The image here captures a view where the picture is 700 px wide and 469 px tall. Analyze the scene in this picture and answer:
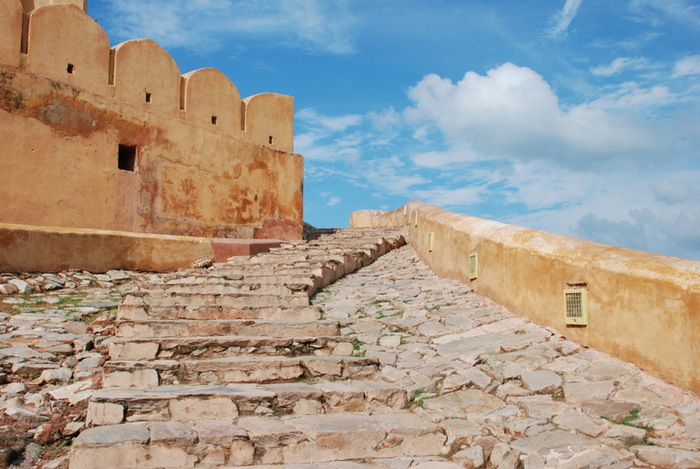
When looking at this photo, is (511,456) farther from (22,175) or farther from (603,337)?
(22,175)

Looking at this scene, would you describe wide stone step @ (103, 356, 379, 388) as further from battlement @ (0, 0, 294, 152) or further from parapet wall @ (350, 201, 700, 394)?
battlement @ (0, 0, 294, 152)

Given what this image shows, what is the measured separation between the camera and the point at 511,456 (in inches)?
134

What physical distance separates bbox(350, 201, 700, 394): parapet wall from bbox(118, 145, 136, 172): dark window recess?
582 cm

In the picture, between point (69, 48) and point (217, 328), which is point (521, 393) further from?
point (69, 48)

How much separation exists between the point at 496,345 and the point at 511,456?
1.65 metres

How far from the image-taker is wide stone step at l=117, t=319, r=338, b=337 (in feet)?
16.8

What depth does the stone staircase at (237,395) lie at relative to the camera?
3.39 metres

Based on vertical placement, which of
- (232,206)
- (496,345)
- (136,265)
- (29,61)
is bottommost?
(496,345)

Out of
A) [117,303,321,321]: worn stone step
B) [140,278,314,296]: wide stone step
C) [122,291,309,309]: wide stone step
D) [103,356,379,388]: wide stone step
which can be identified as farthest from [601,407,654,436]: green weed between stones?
[140,278,314,296]: wide stone step

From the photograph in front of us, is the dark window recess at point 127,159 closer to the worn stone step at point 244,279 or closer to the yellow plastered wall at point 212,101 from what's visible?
the yellow plastered wall at point 212,101

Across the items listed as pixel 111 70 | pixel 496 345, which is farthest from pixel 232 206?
pixel 496 345

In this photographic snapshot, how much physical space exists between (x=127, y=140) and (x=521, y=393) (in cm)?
764

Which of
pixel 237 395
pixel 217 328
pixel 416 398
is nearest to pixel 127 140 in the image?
pixel 217 328

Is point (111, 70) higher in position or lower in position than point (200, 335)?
higher
